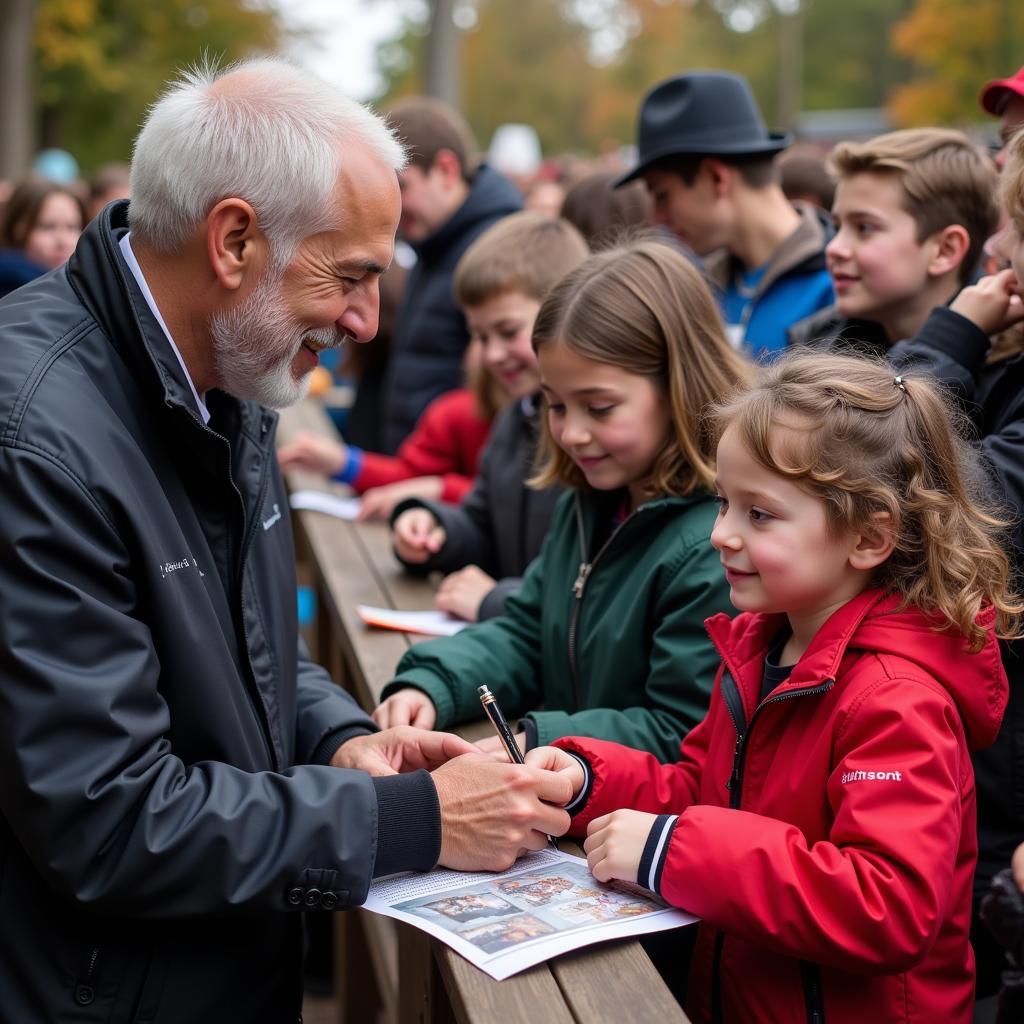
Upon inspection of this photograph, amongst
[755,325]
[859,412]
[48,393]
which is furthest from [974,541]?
[755,325]

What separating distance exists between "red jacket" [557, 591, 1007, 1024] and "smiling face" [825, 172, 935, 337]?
1.37m

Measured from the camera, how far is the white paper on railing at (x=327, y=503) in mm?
5004

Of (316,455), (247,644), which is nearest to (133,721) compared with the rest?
(247,644)

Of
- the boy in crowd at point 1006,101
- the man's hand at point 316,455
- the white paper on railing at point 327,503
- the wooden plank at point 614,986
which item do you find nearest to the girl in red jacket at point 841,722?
the wooden plank at point 614,986

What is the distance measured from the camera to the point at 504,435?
4035mm

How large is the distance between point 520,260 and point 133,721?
2499 mm

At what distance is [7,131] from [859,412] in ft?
68.0

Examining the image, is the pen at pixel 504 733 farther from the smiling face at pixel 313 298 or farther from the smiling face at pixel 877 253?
the smiling face at pixel 877 253

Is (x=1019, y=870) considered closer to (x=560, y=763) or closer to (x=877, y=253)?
(x=560, y=763)

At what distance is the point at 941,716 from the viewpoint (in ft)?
6.56

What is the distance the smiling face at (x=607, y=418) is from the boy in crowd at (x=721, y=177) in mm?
1930

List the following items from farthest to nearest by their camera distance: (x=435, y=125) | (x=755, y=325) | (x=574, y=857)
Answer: (x=435, y=125)
(x=755, y=325)
(x=574, y=857)

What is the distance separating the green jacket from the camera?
102 inches

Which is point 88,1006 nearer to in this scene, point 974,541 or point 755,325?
point 974,541
